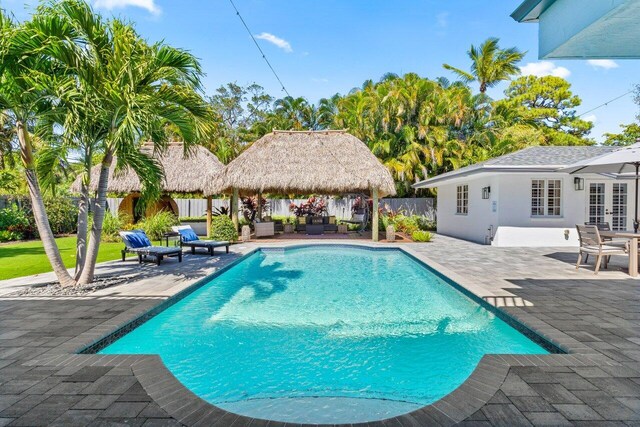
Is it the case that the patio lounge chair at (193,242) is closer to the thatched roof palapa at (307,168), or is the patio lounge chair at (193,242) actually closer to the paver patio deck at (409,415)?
the thatched roof palapa at (307,168)

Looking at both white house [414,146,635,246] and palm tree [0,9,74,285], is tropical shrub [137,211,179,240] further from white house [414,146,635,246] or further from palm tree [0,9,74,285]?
white house [414,146,635,246]

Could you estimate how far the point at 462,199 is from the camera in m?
17.8

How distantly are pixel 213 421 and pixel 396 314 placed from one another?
4.30 meters

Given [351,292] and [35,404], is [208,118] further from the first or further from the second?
[35,404]

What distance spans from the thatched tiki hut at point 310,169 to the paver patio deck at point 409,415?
9.94 m

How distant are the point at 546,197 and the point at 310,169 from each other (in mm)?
9656

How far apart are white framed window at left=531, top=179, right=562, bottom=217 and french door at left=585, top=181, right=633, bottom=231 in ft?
3.80

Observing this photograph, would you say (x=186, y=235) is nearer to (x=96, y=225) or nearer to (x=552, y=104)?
(x=96, y=225)

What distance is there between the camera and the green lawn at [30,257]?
8.95 meters

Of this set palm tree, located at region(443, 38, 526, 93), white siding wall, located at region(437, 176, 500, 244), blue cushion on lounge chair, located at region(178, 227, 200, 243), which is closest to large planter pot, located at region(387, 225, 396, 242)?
white siding wall, located at region(437, 176, 500, 244)

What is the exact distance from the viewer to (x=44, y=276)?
8.05 metres

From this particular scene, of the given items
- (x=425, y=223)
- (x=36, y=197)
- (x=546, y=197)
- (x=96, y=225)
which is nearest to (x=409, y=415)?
(x=96, y=225)

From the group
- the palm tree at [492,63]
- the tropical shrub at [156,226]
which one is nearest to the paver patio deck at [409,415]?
the tropical shrub at [156,226]

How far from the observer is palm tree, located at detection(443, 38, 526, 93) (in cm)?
2845
